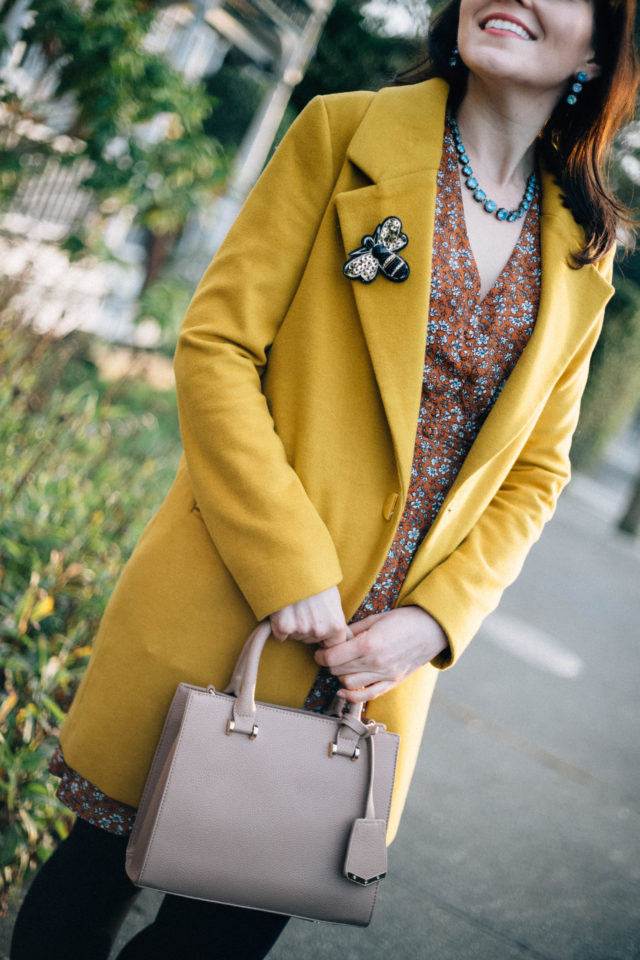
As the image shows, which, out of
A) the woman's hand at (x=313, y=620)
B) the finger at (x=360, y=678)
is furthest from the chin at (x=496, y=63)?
the finger at (x=360, y=678)

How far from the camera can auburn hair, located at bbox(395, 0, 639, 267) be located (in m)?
1.60

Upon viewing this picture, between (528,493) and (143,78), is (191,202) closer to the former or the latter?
(143,78)

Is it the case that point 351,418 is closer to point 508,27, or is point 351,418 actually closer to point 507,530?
point 507,530

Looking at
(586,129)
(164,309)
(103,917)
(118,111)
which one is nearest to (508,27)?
(586,129)

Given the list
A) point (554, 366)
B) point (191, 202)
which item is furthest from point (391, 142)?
point (191, 202)

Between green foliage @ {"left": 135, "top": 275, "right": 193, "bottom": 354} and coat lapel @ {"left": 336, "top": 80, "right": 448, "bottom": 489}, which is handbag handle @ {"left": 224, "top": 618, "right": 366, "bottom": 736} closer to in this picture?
coat lapel @ {"left": 336, "top": 80, "right": 448, "bottom": 489}

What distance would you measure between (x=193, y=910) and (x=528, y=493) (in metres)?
1.00

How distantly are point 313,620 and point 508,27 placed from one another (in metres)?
1.06

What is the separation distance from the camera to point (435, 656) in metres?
1.53

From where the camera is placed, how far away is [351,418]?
1.42 metres

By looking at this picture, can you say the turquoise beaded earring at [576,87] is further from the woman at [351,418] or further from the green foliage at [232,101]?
the green foliage at [232,101]

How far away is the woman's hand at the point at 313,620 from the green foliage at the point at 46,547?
1.26m

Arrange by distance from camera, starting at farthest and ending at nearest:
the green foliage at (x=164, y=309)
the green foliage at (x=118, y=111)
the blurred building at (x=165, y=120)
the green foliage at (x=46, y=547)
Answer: the blurred building at (x=165, y=120) < the green foliage at (x=164, y=309) < the green foliage at (x=118, y=111) < the green foliage at (x=46, y=547)

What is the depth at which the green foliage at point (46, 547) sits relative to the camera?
2.35 metres
